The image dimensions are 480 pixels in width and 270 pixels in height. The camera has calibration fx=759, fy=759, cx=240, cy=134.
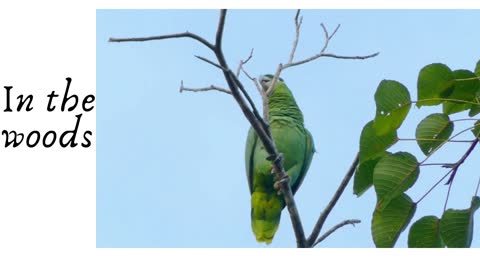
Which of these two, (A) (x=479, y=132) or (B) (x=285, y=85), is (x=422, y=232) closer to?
(A) (x=479, y=132)

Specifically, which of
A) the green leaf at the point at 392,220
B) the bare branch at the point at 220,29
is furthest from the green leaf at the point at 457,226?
the bare branch at the point at 220,29

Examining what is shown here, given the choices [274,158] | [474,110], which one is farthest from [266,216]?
[474,110]

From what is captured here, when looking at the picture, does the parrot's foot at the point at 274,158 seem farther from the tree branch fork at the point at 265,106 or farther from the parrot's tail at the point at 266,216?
the parrot's tail at the point at 266,216

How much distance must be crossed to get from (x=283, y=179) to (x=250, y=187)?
1.62 m

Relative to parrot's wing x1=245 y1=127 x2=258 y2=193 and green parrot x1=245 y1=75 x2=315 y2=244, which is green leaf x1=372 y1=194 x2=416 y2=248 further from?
parrot's wing x1=245 y1=127 x2=258 y2=193

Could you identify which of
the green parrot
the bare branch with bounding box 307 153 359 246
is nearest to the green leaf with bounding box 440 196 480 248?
the bare branch with bounding box 307 153 359 246

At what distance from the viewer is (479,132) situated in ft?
7.41

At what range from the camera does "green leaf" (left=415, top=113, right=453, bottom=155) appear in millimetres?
2369

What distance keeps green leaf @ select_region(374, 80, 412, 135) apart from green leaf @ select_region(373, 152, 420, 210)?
0.29ft

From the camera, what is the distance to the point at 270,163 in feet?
15.1

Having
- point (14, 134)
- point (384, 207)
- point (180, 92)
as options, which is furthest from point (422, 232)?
point (14, 134)

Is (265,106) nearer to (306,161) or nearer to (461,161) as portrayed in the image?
(461,161)

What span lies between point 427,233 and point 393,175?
9.0 inches

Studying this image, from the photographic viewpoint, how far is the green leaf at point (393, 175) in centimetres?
225
